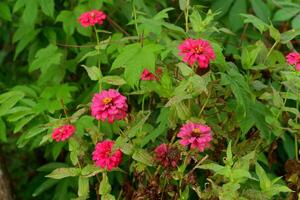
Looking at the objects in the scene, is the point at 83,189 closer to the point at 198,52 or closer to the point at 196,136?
the point at 196,136

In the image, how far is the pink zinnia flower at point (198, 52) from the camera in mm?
1847

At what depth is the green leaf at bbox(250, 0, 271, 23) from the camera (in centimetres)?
273

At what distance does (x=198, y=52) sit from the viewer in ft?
6.07

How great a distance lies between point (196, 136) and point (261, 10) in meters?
1.14

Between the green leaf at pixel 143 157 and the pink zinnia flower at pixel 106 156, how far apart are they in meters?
0.06

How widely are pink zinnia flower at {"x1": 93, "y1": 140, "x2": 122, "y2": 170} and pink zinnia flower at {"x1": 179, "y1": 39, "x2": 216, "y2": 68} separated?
1.36ft

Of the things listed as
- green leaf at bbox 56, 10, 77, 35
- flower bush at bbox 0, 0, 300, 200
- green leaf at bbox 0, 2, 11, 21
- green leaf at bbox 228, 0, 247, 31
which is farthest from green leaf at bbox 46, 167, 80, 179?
green leaf at bbox 228, 0, 247, 31

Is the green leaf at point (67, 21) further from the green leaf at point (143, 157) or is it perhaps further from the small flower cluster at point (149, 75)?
the green leaf at point (143, 157)

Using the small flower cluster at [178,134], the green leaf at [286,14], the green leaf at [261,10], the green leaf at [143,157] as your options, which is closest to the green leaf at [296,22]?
the green leaf at [286,14]

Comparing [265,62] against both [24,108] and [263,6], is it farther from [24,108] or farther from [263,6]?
[24,108]

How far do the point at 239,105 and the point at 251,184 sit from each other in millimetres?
362

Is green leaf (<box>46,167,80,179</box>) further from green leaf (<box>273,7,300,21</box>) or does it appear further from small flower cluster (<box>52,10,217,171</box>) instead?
green leaf (<box>273,7,300,21</box>)

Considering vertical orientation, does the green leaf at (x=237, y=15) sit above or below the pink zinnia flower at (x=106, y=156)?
above

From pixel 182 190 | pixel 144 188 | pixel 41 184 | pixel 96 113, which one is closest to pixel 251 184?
pixel 182 190
